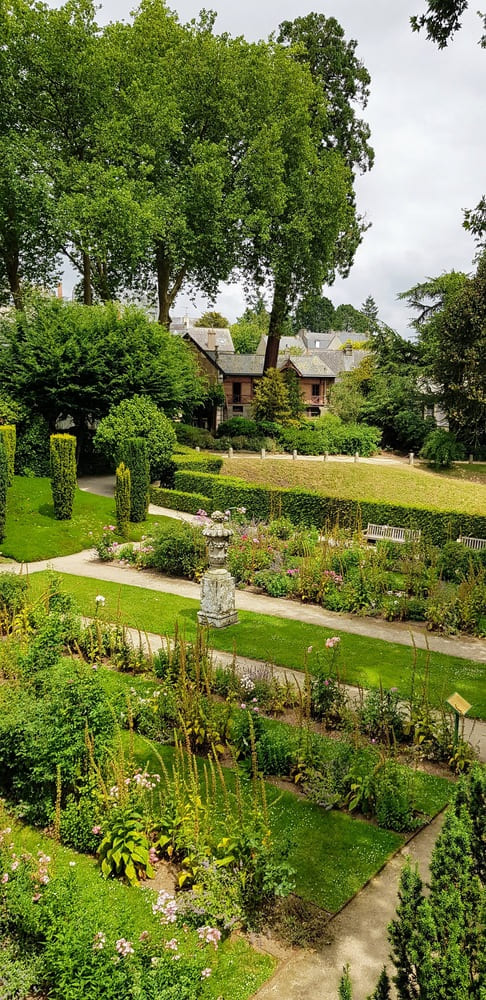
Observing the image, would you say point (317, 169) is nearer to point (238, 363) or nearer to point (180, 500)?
point (238, 363)

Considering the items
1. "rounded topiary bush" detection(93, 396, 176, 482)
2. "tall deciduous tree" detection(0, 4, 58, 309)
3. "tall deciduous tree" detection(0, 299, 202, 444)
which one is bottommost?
"rounded topiary bush" detection(93, 396, 176, 482)

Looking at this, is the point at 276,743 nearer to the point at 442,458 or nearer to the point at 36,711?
the point at 36,711

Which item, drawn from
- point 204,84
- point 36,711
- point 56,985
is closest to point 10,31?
point 204,84

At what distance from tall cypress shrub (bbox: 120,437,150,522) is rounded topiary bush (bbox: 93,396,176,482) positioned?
3.76 metres

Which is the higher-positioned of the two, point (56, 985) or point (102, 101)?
point (102, 101)

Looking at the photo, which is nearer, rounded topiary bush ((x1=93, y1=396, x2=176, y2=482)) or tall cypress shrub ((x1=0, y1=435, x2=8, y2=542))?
tall cypress shrub ((x1=0, y1=435, x2=8, y2=542))

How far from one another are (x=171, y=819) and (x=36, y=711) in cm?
147

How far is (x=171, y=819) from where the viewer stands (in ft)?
17.6

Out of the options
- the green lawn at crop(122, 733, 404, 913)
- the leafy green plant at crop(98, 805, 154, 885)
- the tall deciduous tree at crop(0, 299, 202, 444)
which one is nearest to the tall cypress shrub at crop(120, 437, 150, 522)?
the tall deciduous tree at crop(0, 299, 202, 444)

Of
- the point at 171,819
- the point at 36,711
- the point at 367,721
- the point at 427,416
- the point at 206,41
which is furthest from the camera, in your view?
the point at 427,416

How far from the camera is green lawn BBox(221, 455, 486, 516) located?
89.6ft

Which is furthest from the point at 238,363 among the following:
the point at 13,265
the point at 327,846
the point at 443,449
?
the point at 327,846

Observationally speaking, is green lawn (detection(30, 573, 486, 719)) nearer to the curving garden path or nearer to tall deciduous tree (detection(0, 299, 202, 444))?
the curving garden path

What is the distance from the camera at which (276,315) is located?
1533 inches
